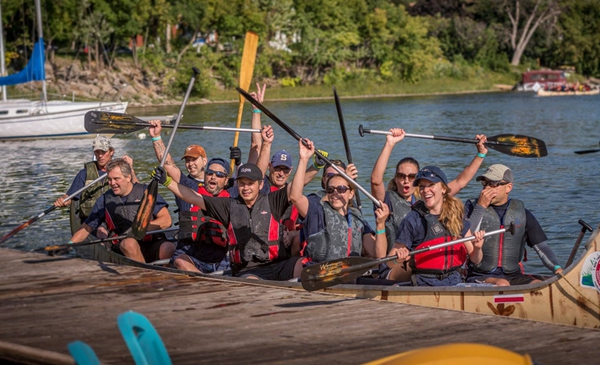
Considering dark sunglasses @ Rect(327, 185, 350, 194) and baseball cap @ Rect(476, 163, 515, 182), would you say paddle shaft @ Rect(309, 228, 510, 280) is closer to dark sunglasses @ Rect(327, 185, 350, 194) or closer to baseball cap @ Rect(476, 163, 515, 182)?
baseball cap @ Rect(476, 163, 515, 182)

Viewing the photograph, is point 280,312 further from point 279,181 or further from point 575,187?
point 575,187

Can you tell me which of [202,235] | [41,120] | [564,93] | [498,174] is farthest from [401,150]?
[564,93]

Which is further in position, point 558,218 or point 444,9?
point 444,9

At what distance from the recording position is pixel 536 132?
27.0m

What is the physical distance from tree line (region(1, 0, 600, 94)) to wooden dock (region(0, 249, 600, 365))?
3122cm

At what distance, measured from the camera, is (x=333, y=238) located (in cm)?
693

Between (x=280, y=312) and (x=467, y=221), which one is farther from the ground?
(x=467, y=221)

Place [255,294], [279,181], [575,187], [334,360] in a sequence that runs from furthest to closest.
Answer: [575,187], [279,181], [255,294], [334,360]

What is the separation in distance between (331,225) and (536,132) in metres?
21.2

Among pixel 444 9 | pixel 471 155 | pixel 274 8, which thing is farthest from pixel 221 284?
pixel 444 9

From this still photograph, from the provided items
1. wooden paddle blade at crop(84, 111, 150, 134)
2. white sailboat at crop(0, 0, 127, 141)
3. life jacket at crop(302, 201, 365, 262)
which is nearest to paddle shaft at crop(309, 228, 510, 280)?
life jacket at crop(302, 201, 365, 262)

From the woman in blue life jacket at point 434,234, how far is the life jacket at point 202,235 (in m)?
1.80

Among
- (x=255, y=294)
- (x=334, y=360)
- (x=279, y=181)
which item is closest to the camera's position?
(x=334, y=360)

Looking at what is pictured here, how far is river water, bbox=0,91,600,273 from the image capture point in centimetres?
1366
